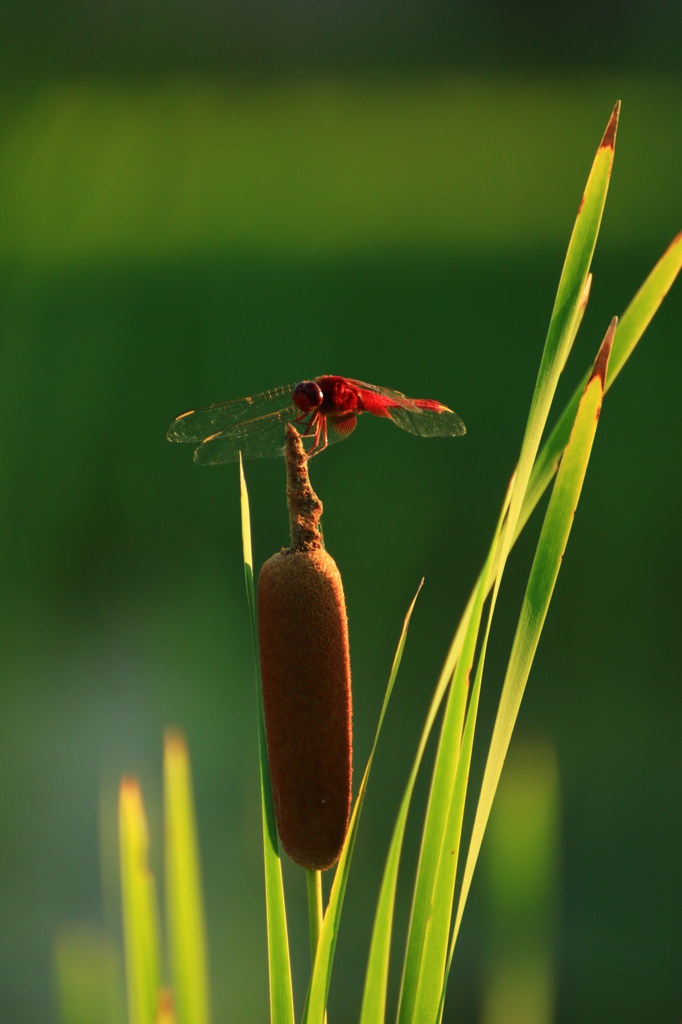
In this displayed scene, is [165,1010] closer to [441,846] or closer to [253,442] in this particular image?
[441,846]

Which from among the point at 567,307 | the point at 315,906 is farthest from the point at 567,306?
the point at 315,906

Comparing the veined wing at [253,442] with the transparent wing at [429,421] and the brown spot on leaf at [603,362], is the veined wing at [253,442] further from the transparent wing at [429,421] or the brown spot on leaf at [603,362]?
the brown spot on leaf at [603,362]

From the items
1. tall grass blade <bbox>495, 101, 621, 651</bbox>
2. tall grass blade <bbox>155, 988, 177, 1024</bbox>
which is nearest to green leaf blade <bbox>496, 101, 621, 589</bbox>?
tall grass blade <bbox>495, 101, 621, 651</bbox>

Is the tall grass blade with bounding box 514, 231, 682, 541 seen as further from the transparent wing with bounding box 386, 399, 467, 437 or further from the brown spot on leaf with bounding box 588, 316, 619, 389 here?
the transparent wing with bounding box 386, 399, 467, 437

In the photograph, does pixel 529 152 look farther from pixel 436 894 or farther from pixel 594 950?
pixel 594 950

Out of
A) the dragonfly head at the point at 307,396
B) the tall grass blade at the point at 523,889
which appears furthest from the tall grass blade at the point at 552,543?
the tall grass blade at the point at 523,889

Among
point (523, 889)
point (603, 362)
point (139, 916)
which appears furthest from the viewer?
point (523, 889)
